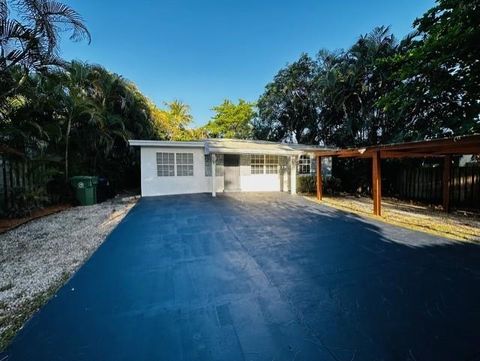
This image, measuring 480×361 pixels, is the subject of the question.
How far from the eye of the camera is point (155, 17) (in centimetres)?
1030

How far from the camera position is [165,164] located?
10.9m

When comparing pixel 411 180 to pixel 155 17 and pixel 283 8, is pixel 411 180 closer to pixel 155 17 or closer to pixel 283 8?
pixel 283 8

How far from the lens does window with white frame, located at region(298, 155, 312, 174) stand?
13248 mm

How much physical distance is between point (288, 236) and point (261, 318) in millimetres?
2799

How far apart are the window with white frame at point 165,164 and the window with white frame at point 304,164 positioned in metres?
6.84

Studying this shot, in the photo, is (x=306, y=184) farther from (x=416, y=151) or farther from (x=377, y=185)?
(x=416, y=151)

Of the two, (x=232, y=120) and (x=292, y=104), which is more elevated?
(x=232, y=120)

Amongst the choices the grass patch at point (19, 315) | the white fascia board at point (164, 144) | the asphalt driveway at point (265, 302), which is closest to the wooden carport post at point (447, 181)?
the asphalt driveway at point (265, 302)

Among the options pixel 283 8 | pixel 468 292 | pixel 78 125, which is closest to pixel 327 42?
pixel 283 8

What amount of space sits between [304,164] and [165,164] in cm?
751

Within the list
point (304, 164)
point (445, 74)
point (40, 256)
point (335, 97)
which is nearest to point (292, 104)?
point (335, 97)

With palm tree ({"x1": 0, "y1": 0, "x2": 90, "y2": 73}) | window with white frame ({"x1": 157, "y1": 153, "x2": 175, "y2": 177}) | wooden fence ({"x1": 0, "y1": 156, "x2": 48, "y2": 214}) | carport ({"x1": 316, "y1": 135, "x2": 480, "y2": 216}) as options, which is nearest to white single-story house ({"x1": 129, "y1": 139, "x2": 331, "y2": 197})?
window with white frame ({"x1": 157, "y1": 153, "x2": 175, "y2": 177})

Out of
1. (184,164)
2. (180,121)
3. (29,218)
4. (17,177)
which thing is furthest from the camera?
(180,121)

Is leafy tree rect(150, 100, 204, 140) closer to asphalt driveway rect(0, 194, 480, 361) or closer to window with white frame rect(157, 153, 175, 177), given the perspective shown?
window with white frame rect(157, 153, 175, 177)
